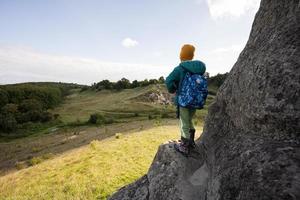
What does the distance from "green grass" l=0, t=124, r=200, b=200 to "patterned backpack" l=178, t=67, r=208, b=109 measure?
14381mm

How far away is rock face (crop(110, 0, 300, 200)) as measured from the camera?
20.9 ft

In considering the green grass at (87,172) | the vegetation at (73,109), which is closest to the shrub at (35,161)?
the green grass at (87,172)

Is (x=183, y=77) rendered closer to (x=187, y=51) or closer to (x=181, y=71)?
(x=181, y=71)

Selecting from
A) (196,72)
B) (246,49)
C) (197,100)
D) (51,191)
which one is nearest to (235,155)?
(197,100)

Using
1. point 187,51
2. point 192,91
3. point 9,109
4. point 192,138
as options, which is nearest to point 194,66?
point 187,51

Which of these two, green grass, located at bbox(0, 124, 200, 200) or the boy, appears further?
green grass, located at bbox(0, 124, 200, 200)

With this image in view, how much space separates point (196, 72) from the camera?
9680 mm

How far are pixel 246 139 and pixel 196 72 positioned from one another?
277 cm

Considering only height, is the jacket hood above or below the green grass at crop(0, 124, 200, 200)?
above


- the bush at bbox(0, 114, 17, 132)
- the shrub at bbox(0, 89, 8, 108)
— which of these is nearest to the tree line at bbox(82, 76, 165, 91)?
the shrub at bbox(0, 89, 8, 108)

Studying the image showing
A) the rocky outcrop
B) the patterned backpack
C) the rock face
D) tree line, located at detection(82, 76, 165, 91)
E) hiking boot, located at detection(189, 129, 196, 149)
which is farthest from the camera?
tree line, located at detection(82, 76, 165, 91)

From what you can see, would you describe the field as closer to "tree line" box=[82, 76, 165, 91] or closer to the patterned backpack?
the patterned backpack

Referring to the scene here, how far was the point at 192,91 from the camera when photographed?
962cm

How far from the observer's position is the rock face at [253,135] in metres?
6.37
